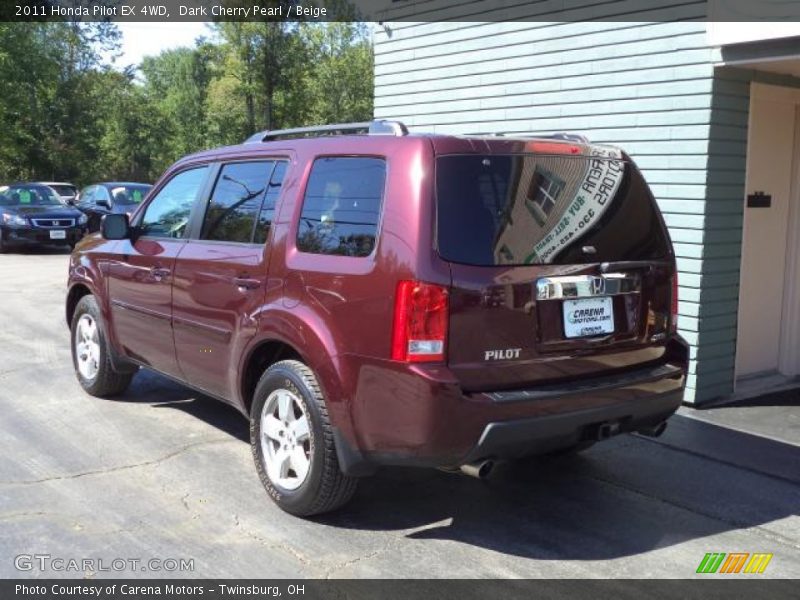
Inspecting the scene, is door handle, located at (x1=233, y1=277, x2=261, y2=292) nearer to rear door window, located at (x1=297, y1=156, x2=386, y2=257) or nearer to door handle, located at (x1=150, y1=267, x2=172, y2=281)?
rear door window, located at (x1=297, y1=156, x2=386, y2=257)

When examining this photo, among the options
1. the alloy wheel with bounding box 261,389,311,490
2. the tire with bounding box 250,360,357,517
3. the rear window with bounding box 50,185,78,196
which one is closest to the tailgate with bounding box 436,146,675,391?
the tire with bounding box 250,360,357,517

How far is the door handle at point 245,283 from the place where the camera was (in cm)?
440

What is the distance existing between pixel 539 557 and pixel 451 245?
1.55 m

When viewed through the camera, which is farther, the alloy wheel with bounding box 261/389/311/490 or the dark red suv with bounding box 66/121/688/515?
the alloy wheel with bounding box 261/389/311/490

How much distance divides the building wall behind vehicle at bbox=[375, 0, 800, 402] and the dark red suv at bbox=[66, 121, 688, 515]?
233cm

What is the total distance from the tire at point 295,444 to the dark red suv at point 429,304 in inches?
0.4

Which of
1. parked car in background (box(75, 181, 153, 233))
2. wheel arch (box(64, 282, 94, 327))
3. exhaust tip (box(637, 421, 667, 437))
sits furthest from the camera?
parked car in background (box(75, 181, 153, 233))

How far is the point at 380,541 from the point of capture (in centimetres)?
399

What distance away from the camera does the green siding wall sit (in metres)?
6.42

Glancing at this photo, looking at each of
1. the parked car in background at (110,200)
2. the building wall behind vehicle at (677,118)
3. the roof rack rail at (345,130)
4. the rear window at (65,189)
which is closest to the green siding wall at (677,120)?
the building wall behind vehicle at (677,118)

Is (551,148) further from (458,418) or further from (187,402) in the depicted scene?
(187,402)

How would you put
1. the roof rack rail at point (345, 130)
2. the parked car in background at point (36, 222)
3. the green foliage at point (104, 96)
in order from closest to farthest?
the roof rack rail at point (345, 130), the parked car in background at point (36, 222), the green foliage at point (104, 96)

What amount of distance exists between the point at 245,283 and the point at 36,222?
1487 centimetres

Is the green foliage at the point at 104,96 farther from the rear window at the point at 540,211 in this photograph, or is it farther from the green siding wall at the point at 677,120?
the rear window at the point at 540,211
